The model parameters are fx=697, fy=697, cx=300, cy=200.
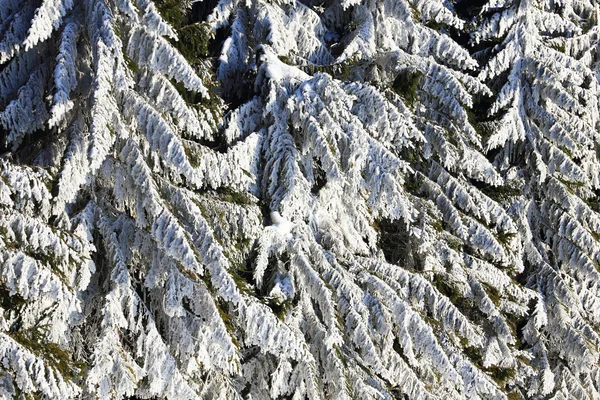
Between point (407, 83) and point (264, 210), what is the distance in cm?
193

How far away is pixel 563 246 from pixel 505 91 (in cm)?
218

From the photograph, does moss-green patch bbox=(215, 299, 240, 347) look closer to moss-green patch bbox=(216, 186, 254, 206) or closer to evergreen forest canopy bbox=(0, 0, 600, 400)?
evergreen forest canopy bbox=(0, 0, 600, 400)

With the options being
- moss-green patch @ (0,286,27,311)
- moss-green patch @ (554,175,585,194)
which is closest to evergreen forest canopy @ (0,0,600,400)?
moss-green patch @ (0,286,27,311)

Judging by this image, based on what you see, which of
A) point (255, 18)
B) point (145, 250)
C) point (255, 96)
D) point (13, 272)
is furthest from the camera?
point (255, 18)

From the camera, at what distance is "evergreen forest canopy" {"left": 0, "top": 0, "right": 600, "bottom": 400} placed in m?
5.11

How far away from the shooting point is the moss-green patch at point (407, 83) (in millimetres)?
6805

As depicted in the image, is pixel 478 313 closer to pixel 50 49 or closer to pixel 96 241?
pixel 96 241

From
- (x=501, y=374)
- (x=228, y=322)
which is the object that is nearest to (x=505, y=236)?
(x=501, y=374)

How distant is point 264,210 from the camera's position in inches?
250

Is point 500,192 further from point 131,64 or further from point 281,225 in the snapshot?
point 131,64

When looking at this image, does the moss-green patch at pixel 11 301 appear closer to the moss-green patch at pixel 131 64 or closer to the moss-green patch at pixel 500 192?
the moss-green patch at pixel 131 64

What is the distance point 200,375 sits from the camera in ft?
19.4

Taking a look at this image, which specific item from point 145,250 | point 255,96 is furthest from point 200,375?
point 255,96

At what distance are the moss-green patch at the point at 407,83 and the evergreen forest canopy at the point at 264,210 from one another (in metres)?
0.02
